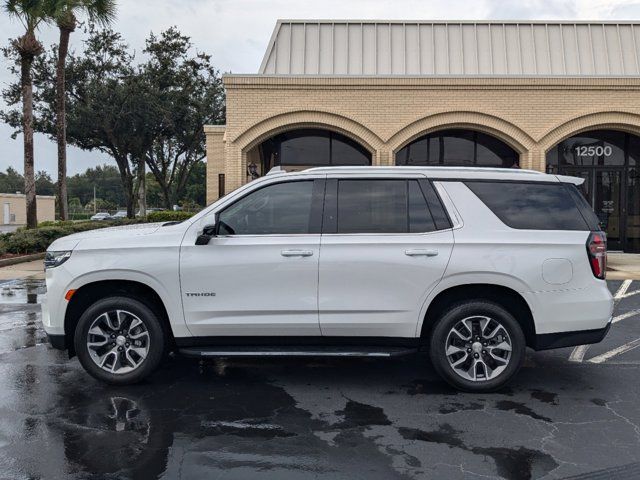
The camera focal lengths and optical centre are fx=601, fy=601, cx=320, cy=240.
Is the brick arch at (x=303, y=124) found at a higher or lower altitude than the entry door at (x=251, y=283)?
higher

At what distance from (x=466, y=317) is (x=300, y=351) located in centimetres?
149

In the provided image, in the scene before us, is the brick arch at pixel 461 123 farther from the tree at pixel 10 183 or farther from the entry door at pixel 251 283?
the tree at pixel 10 183

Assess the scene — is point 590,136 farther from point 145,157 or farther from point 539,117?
point 145,157

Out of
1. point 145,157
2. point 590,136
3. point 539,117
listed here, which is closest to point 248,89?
point 539,117

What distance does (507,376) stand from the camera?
5.27 meters

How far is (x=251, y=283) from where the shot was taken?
5.24m

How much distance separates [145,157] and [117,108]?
6.31 metres

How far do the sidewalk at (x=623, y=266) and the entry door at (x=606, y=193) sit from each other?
929 millimetres

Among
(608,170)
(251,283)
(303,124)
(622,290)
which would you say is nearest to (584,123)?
(608,170)

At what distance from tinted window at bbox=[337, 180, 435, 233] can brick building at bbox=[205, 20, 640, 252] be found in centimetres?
1085

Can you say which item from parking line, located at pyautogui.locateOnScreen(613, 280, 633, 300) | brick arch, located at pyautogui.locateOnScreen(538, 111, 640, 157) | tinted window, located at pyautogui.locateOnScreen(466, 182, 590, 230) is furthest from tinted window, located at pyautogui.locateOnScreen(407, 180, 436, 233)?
brick arch, located at pyautogui.locateOnScreen(538, 111, 640, 157)

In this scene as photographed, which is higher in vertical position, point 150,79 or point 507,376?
point 150,79

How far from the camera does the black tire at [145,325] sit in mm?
5352

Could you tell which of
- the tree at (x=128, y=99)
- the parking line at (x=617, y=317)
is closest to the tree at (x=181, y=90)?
the tree at (x=128, y=99)
